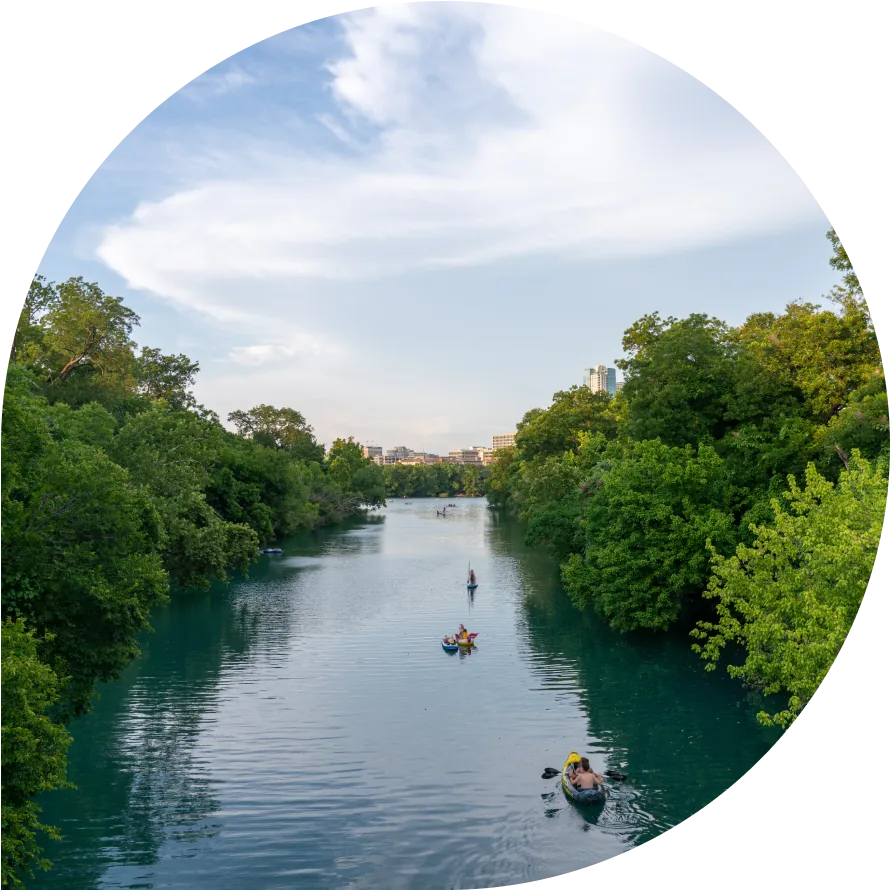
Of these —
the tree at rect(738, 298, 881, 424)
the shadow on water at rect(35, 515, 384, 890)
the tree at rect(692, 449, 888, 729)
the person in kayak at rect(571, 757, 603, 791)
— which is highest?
the tree at rect(738, 298, 881, 424)

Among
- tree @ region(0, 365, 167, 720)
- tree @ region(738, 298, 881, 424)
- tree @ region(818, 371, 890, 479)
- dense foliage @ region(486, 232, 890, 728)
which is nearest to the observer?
tree @ region(0, 365, 167, 720)

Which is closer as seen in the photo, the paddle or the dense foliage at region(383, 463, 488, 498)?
the paddle

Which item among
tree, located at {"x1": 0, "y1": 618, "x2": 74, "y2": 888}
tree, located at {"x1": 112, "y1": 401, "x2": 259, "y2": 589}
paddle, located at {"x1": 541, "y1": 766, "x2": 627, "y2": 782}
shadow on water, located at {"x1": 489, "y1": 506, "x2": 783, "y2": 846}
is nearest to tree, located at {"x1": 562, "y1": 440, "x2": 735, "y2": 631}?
shadow on water, located at {"x1": 489, "y1": 506, "x2": 783, "y2": 846}

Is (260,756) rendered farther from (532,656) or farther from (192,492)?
(192,492)

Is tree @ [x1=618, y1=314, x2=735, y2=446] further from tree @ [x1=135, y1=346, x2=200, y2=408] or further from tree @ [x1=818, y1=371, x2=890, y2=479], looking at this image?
tree @ [x1=135, y1=346, x2=200, y2=408]

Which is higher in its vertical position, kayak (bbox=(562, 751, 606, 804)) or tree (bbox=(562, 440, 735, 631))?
tree (bbox=(562, 440, 735, 631))

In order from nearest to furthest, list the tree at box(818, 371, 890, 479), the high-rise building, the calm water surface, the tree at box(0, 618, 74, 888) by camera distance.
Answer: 1. the tree at box(0, 618, 74, 888)
2. the calm water surface
3. the tree at box(818, 371, 890, 479)
4. the high-rise building

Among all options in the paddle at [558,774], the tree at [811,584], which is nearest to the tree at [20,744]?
the paddle at [558,774]

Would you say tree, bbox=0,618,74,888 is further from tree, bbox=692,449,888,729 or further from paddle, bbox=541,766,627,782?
Result: tree, bbox=692,449,888,729
